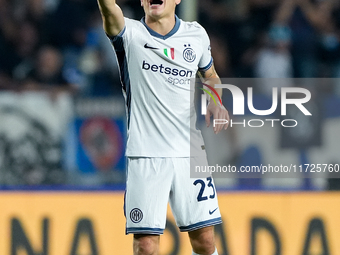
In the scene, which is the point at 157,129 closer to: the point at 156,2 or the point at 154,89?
the point at 154,89

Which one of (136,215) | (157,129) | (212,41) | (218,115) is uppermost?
(212,41)

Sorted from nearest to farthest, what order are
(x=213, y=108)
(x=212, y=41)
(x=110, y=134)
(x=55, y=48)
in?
(x=213, y=108), (x=110, y=134), (x=55, y=48), (x=212, y=41)

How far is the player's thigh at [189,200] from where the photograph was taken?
3672mm

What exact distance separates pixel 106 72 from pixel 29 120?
3.29 ft

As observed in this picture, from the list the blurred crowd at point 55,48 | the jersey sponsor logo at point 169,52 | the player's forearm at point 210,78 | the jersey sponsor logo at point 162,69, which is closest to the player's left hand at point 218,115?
the player's forearm at point 210,78

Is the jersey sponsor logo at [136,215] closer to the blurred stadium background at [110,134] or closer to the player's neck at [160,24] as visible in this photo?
the player's neck at [160,24]

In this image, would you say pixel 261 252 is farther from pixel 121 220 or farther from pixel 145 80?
pixel 145 80

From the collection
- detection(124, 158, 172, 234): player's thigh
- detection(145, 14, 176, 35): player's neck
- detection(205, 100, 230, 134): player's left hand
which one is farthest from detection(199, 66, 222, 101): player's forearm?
detection(124, 158, 172, 234): player's thigh

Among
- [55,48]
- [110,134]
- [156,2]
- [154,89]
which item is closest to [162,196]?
[154,89]

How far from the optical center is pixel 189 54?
12.3 feet

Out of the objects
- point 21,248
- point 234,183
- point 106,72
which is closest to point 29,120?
point 106,72

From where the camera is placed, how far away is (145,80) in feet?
12.0

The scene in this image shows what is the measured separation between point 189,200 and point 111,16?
3.62 ft

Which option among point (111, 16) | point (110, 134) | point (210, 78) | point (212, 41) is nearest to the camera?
point (111, 16)
